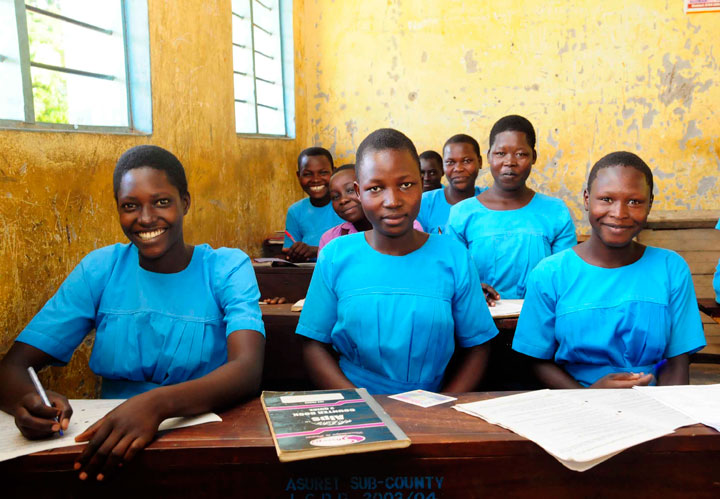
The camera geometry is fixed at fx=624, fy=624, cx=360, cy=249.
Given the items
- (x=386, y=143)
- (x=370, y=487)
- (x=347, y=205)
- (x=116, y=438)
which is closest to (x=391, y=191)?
(x=386, y=143)

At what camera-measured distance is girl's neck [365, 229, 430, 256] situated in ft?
5.70

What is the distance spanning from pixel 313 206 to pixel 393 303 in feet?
8.71

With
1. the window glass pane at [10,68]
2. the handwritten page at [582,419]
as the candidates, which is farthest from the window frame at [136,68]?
the handwritten page at [582,419]

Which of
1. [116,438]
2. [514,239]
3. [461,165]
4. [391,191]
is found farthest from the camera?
[461,165]

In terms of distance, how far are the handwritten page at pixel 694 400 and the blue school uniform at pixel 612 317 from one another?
0.34 meters

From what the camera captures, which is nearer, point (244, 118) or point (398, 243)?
point (398, 243)

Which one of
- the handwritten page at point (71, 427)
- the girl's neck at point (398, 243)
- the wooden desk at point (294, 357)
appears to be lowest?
the wooden desk at point (294, 357)

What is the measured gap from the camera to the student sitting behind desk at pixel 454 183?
3.57 m

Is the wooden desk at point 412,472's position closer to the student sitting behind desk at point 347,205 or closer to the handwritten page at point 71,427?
A: the handwritten page at point 71,427

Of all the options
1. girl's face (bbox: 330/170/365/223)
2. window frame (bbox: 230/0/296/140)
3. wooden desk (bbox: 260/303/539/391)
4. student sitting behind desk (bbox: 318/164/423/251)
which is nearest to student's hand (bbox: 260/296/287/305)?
wooden desk (bbox: 260/303/539/391)

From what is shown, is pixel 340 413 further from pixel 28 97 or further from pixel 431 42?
pixel 431 42

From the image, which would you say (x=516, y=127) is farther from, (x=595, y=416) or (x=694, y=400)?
(x=595, y=416)

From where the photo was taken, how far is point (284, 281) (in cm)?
291

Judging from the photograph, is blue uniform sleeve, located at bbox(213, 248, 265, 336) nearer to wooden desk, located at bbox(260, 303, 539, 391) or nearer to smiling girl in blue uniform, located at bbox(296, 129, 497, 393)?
smiling girl in blue uniform, located at bbox(296, 129, 497, 393)
